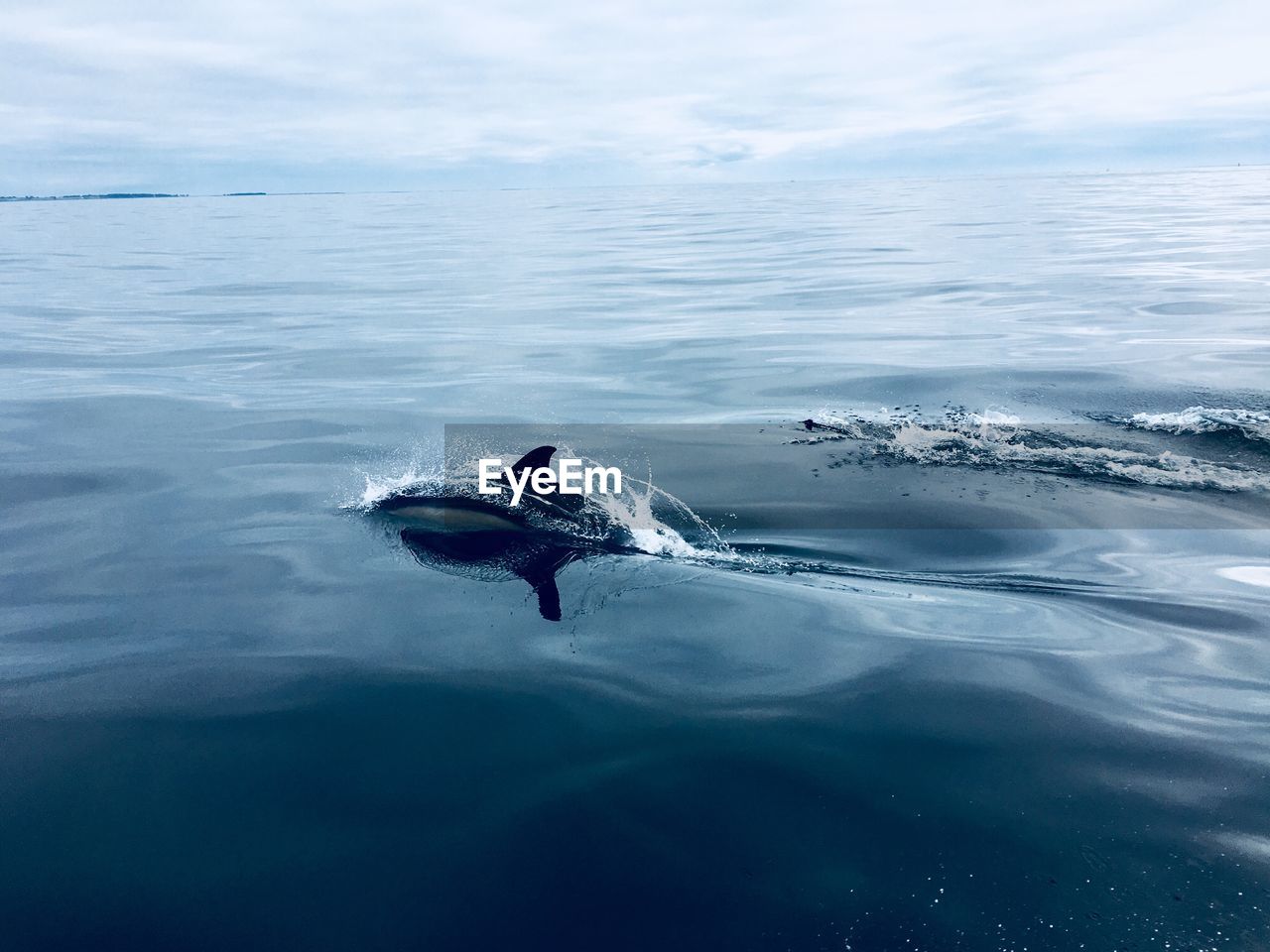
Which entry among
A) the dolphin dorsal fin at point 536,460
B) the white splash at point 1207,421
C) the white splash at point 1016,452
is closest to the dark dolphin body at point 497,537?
the dolphin dorsal fin at point 536,460

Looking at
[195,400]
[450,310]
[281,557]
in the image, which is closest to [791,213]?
[450,310]

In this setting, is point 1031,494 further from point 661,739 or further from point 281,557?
point 281,557

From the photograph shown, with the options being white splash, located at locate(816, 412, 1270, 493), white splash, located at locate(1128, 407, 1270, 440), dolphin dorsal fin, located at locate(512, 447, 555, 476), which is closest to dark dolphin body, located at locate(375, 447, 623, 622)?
dolphin dorsal fin, located at locate(512, 447, 555, 476)

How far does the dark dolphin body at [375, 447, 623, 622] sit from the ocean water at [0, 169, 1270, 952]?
0.08 m

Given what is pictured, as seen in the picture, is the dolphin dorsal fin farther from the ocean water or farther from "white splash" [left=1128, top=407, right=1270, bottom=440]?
"white splash" [left=1128, top=407, right=1270, bottom=440]

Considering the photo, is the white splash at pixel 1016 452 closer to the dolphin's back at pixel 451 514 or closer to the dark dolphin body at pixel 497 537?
the dark dolphin body at pixel 497 537

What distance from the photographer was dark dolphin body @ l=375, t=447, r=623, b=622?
A: 7.93 metres

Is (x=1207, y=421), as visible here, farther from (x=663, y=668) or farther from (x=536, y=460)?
(x=663, y=668)

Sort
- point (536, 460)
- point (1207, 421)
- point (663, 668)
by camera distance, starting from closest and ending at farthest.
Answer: point (663, 668), point (536, 460), point (1207, 421)

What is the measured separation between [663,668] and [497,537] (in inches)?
117

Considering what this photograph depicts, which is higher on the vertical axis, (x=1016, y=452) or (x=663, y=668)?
(x=1016, y=452)

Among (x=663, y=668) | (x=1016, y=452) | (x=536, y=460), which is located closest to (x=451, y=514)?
(x=536, y=460)

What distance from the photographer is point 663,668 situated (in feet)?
20.2

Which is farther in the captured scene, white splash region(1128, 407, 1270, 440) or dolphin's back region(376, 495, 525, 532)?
white splash region(1128, 407, 1270, 440)
